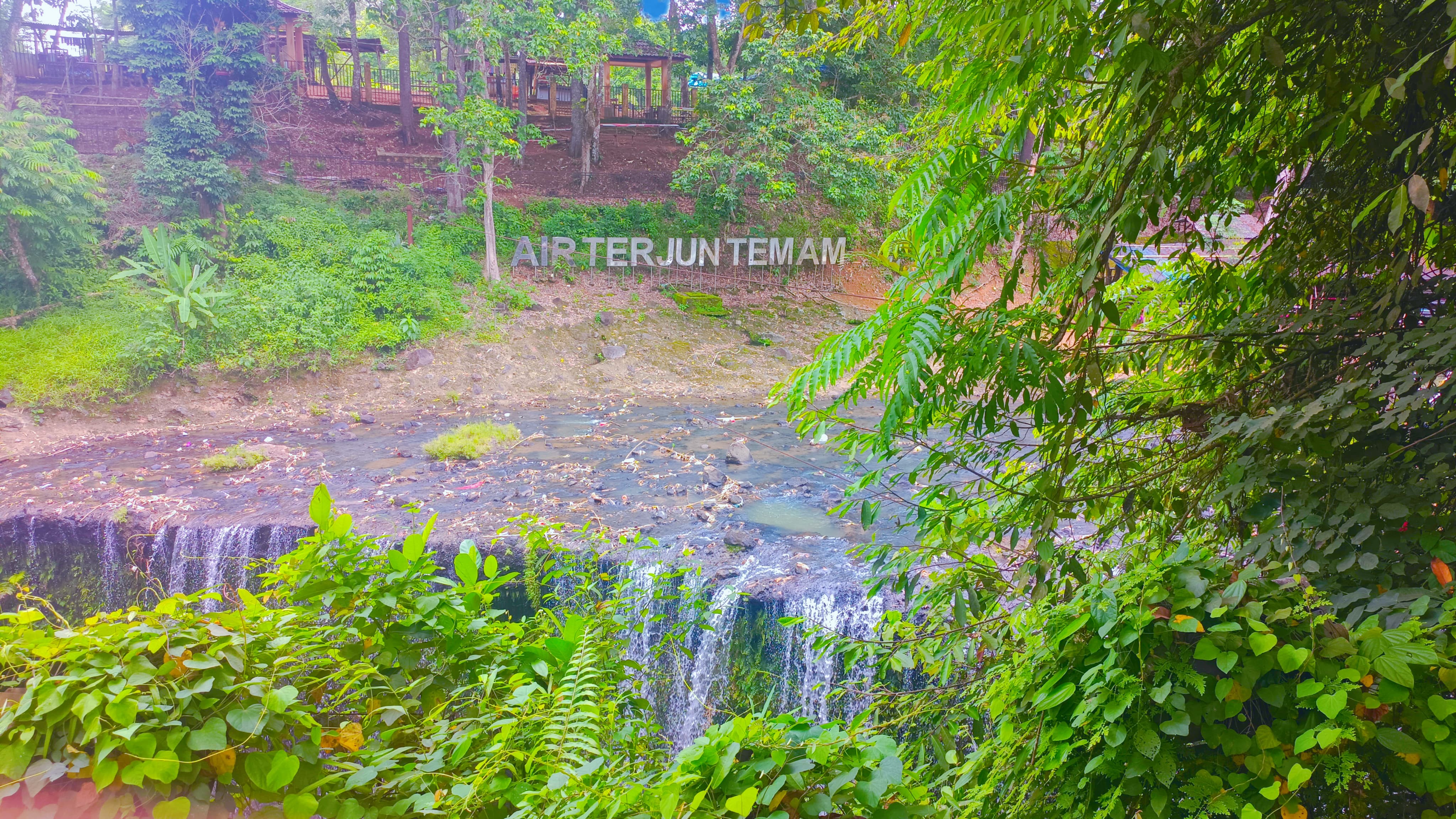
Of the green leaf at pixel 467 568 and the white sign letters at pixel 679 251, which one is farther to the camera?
the white sign letters at pixel 679 251

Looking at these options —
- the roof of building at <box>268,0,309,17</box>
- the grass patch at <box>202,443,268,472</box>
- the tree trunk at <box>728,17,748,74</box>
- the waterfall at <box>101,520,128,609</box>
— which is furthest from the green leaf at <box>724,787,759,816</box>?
the roof of building at <box>268,0,309,17</box>

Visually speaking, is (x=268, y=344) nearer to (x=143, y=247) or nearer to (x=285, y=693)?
(x=143, y=247)

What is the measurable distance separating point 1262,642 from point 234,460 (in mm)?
11258

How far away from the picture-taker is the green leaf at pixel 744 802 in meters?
1.15

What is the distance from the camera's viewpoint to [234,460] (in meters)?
9.91

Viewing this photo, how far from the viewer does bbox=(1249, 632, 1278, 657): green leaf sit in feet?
4.70

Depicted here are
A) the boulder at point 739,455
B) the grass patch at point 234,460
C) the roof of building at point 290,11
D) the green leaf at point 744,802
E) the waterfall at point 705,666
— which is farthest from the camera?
Answer: the roof of building at point 290,11

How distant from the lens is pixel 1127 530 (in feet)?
8.16

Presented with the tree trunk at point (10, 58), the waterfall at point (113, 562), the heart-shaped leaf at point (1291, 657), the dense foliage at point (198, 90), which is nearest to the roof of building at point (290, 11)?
the dense foliage at point (198, 90)

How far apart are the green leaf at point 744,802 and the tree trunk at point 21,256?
16418mm

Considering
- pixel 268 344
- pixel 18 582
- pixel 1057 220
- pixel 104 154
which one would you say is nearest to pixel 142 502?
pixel 268 344

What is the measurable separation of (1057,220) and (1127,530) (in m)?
1.03

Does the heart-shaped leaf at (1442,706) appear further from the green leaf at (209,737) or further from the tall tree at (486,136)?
the tall tree at (486,136)

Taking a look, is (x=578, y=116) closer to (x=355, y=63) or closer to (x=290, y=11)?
(x=355, y=63)
